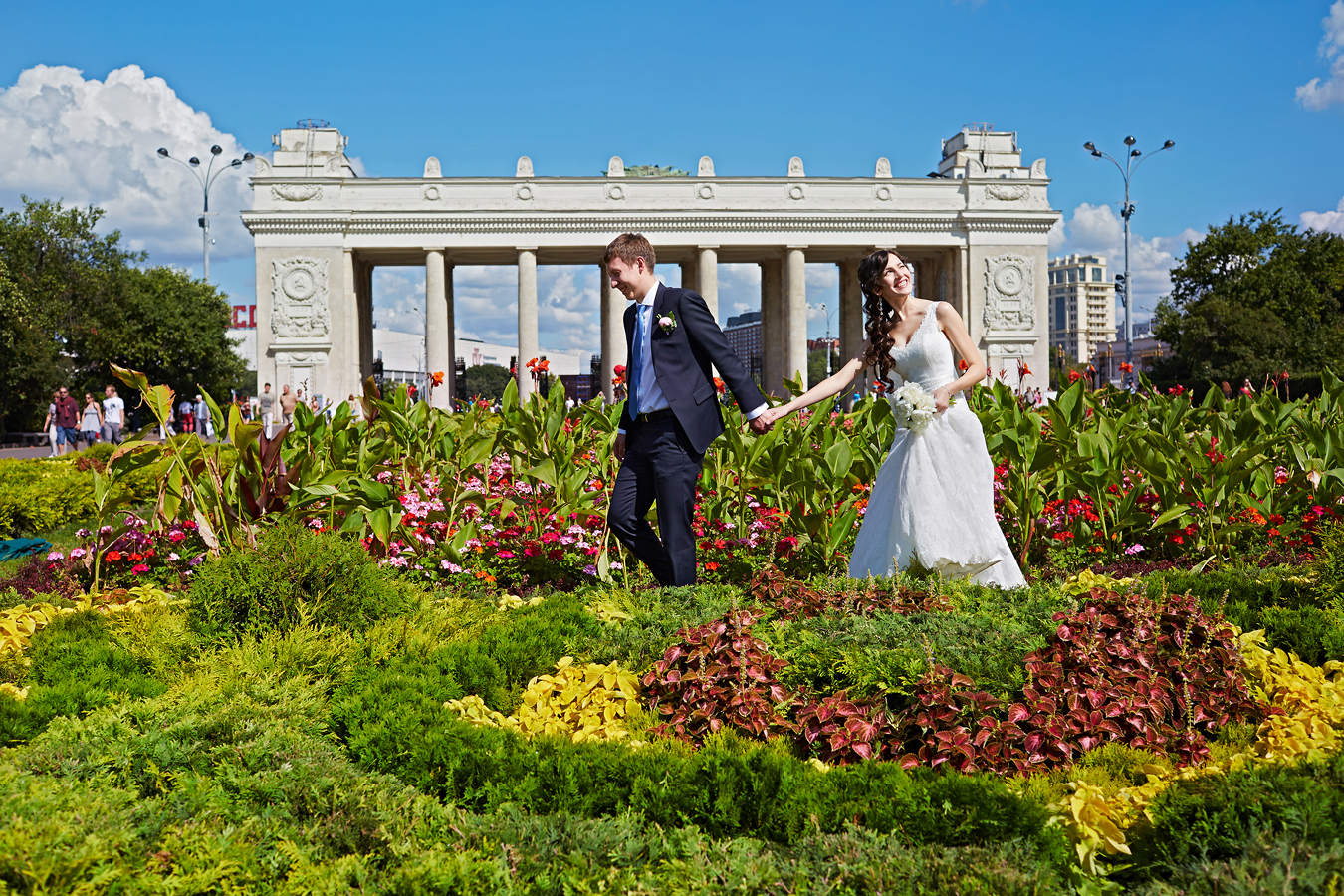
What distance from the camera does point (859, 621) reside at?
419 centimetres

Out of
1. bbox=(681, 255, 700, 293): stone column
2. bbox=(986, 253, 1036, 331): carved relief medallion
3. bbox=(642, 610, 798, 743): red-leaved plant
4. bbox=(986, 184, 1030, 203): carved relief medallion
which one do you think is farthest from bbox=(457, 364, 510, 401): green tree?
bbox=(642, 610, 798, 743): red-leaved plant

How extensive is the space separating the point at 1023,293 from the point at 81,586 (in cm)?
4604

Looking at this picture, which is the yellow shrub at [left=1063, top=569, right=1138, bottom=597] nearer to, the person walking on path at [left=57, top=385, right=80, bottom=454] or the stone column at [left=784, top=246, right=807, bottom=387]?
the person walking on path at [left=57, top=385, right=80, bottom=454]

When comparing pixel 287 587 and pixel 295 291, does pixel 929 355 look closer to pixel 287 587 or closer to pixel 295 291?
pixel 287 587

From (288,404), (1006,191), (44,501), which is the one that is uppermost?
(1006,191)

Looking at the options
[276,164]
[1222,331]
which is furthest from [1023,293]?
[276,164]

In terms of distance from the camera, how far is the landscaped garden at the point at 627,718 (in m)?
2.48

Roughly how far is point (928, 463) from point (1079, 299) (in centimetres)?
18536

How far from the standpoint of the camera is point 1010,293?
46.7 m

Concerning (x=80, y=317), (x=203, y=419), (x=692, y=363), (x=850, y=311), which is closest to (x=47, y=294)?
(x=80, y=317)

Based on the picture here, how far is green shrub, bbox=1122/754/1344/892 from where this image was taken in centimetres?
233

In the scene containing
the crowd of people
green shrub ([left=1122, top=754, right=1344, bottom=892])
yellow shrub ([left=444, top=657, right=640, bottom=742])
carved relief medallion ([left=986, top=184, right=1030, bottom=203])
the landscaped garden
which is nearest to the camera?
green shrub ([left=1122, top=754, right=1344, bottom=892])

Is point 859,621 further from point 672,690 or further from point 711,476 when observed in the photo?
point 711,476

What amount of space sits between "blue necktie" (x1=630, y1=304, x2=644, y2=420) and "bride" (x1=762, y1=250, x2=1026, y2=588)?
2.44ft
